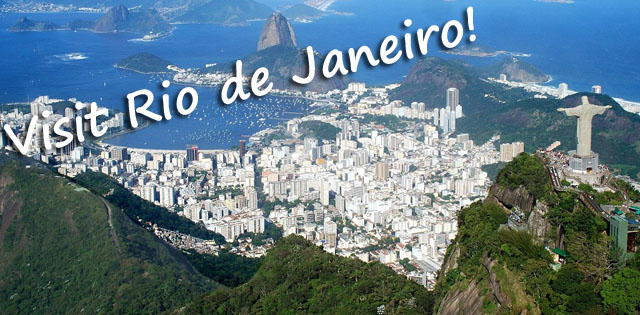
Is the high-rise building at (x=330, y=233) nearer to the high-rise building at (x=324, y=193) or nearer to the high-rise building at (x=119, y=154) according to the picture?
the high-rise building at (x=324, y=193)

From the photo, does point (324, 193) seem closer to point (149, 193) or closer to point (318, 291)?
point (149, 193)

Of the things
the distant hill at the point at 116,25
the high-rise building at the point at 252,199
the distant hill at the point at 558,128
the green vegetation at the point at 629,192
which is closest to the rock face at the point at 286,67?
the distant hill at the point at 558,128

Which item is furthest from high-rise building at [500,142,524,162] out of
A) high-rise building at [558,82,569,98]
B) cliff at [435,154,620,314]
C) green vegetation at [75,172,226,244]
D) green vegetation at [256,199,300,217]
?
cliff at [435,154,620,314]

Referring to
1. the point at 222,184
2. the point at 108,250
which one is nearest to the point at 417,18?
the point at 222,184

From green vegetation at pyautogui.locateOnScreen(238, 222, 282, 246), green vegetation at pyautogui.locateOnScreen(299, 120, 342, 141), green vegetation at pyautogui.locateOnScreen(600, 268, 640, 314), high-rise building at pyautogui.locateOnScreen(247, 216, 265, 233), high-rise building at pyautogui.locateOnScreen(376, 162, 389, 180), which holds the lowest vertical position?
green vegetation at pyautogui.locateOnScreen(238, 222, 282, 246)

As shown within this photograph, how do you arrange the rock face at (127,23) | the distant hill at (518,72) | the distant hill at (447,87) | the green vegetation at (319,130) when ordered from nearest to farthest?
the green vegetation at (319,130)
the distant hill at (447,87)
the distant hill at (518,72)
the rock face at (127,23)

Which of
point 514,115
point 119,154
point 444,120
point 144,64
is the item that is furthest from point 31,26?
point 514,115

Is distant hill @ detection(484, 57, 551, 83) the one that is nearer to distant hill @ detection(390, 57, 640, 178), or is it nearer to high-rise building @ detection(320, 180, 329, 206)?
distant hill @ detection(390, 57, 640, 178)
